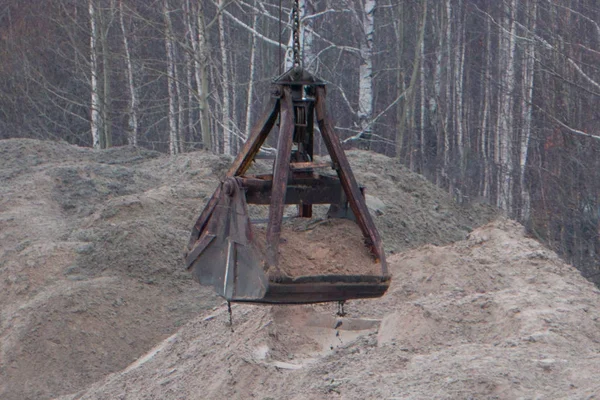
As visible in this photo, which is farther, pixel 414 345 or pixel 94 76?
pixel 94 76

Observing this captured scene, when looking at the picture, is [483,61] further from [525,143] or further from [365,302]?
[365,302]

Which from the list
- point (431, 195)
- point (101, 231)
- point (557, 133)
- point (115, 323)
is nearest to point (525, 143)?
point (557, 133)

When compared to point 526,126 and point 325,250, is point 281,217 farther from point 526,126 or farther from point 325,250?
point 526,126

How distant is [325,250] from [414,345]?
4.40 ft

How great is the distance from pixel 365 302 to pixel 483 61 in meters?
19.7

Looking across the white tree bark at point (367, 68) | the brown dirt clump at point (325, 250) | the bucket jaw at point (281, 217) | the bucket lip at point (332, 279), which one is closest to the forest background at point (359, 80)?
the white tree bark at point (367, 68)


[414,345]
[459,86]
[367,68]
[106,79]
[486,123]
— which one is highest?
[367,68]

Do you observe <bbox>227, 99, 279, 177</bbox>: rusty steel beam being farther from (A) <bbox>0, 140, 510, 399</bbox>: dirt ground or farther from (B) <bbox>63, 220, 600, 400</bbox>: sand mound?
(A) <bbox>0, 140, 510, 399</bbox>: dirt ground

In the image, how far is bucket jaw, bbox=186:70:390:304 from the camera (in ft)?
14.7

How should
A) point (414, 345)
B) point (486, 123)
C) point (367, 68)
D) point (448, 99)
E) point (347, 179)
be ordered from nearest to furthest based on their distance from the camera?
point (347, 179) < point (414, 345) < point (367, 68) < point (448, 99) < point (486, 123)

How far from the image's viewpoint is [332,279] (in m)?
4.53

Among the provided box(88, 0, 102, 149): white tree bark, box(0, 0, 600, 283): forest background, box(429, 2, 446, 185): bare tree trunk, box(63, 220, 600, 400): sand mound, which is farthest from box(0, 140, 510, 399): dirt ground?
box(429, 2, 446, 185): bare tree trunk

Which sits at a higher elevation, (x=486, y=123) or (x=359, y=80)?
(x=359, y=80)

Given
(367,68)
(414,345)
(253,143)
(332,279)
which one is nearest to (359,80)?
(367,68)
